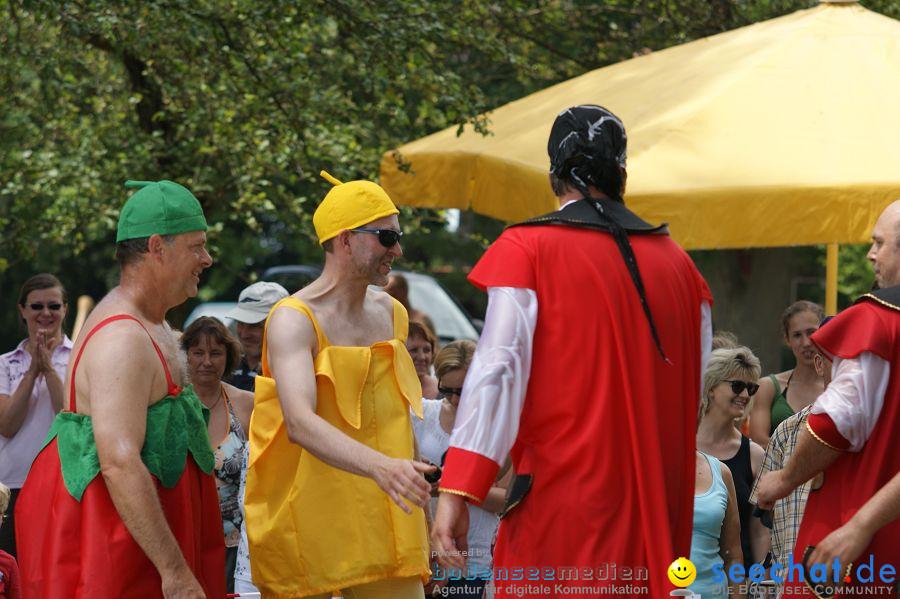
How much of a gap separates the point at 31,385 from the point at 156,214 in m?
3.01

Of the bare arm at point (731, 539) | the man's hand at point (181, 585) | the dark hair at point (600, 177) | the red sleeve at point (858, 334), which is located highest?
the dark hair at point (600, 177)

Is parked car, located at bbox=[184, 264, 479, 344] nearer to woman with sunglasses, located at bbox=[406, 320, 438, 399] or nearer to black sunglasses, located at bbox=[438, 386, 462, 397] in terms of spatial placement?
woman with sunglasses, located at bbox=[406, 320, 438, 399]

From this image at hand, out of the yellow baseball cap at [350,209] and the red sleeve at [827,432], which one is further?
the yellow baseball cap at [350,209]

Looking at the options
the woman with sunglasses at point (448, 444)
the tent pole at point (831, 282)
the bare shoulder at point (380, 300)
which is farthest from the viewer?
the tent pole at point (831, 282)

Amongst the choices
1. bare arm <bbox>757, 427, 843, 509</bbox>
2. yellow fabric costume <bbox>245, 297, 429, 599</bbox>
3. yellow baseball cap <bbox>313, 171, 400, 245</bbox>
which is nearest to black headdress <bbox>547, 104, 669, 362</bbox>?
bare arm <bbox>757, 427, 843, 509</bbox>

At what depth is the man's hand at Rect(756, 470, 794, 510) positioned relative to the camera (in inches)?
153

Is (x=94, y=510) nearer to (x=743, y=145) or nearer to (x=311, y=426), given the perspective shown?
(x=311, y=426)

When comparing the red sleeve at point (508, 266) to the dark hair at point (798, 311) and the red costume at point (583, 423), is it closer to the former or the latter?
the red costume at point (583, 423)

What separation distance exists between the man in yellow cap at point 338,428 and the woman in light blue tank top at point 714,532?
1326 millimetres

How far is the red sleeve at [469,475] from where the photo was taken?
3404mm

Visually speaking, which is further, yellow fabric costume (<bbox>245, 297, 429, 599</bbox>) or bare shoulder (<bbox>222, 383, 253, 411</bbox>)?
bare shoulder (<bbox>222, 383, 253, 411</bbox>)

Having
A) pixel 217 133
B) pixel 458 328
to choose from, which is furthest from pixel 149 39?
pixel 458 328

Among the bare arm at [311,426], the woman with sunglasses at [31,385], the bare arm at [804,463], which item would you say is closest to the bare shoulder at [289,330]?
the bare arm at [311,426]

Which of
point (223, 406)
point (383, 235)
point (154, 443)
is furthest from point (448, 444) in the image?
point (154, 443)
